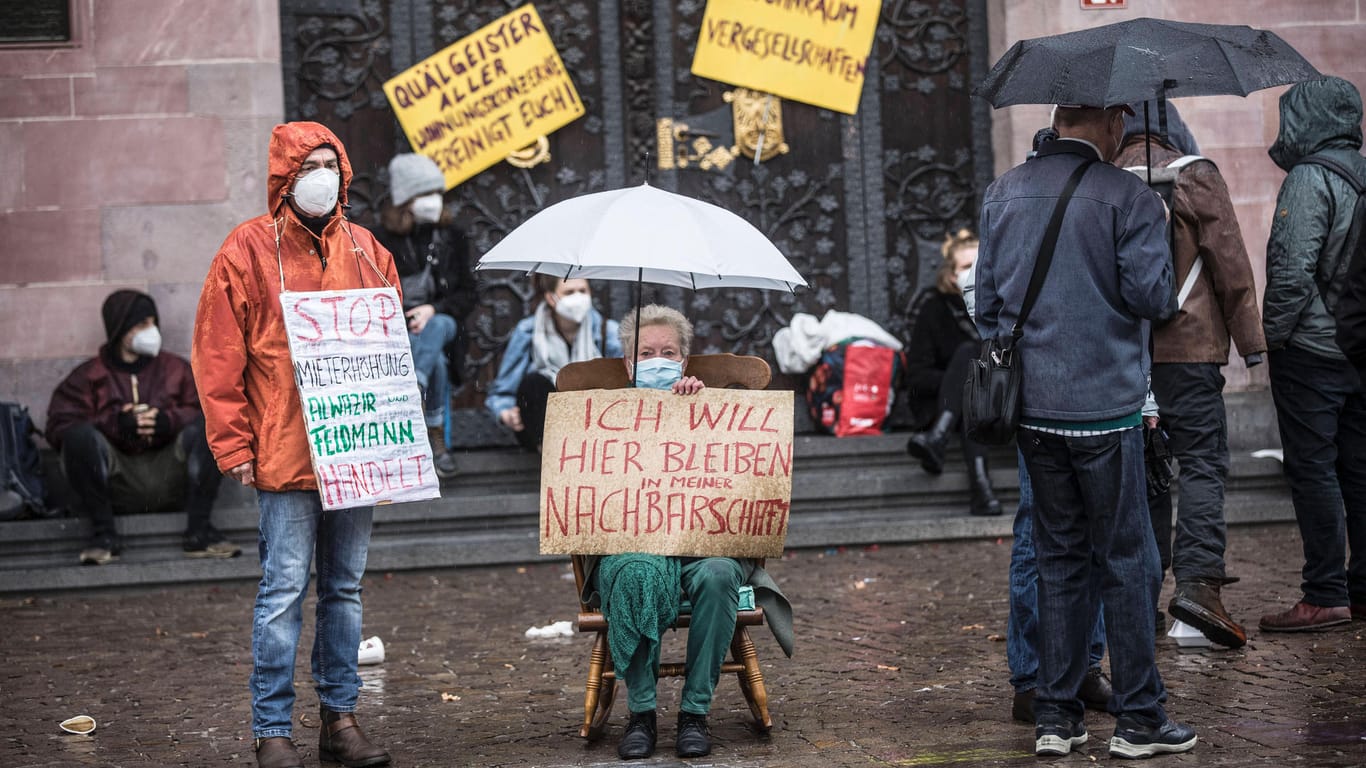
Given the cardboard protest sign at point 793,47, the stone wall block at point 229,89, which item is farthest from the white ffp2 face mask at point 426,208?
the cardboard protest sign at point 793,47

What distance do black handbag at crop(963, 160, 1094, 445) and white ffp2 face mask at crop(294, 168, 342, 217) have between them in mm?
2166

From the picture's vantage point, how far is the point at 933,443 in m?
10.2

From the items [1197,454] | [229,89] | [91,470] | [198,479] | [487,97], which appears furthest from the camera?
[487,97]

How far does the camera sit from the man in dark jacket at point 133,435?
963 centimetres

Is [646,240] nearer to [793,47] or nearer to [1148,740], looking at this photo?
[1148,740]

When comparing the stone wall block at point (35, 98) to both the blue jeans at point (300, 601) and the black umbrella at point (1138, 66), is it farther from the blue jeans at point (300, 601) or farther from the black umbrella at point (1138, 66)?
the black umbrella at point (1138, 66)

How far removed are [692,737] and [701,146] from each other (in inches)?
289

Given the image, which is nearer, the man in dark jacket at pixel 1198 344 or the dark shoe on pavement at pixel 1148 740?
the dark shoe on pavement at pixel 1148 740

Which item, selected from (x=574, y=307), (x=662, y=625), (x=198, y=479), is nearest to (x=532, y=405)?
(x=574, y=307)

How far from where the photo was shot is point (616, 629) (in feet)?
17.0

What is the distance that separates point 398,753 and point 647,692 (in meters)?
0.88

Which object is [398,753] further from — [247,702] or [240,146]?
[240,146]

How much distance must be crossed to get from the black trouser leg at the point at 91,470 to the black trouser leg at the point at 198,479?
45cm

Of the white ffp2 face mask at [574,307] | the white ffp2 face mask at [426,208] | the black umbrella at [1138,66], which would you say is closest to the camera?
the black umbrella at [1138,66]
